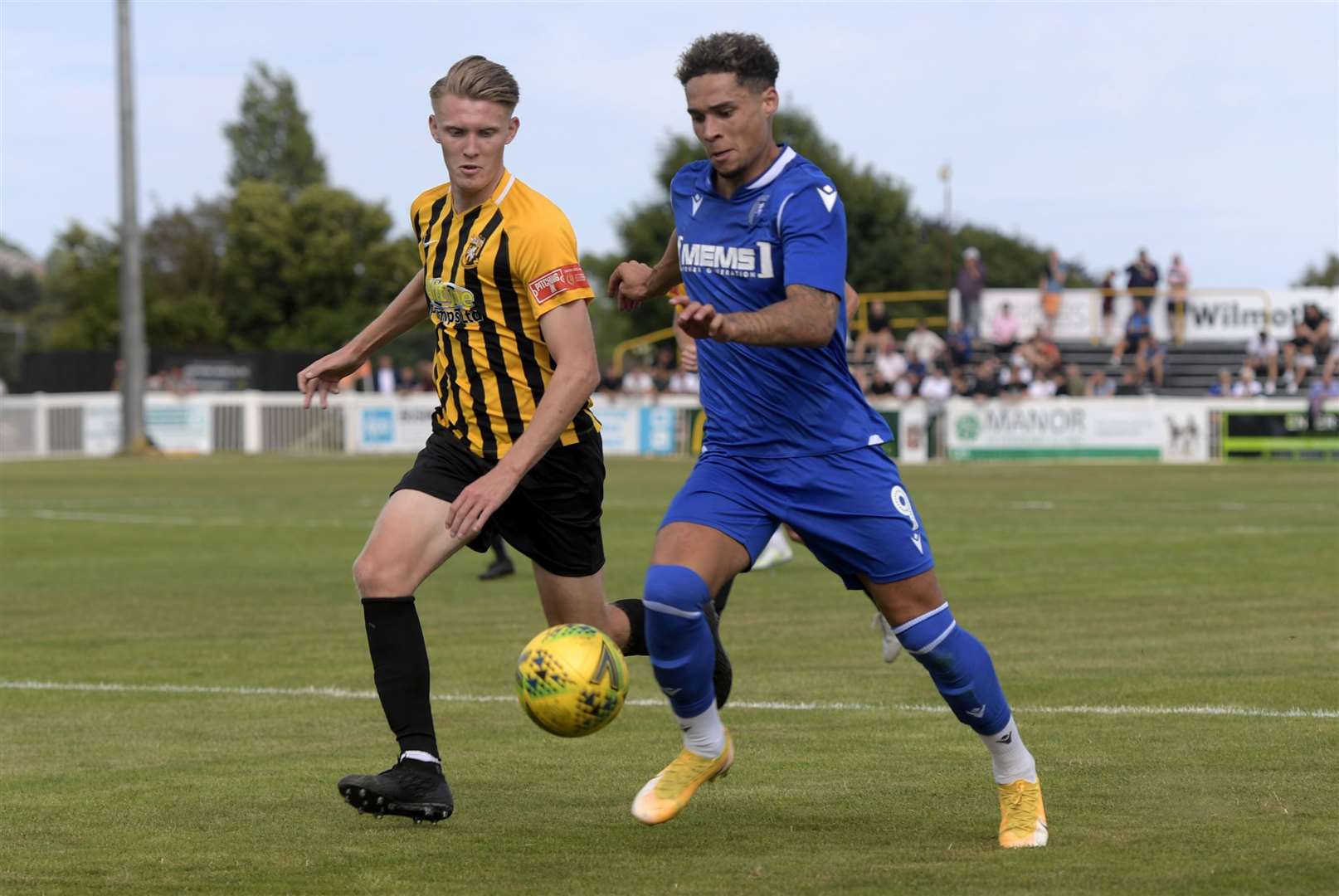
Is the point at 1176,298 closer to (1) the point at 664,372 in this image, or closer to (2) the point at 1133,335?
(2) the point at 1133,335

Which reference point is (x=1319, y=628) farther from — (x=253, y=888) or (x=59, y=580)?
(x=59, y=580)

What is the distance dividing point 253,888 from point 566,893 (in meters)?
0.84

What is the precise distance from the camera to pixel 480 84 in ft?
20.8

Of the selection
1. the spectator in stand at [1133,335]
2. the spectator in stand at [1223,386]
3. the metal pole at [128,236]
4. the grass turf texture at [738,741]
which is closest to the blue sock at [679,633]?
the grass turf texture at [738,741]

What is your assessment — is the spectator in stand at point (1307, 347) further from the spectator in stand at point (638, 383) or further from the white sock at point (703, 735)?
the white sock at point (703, 735)

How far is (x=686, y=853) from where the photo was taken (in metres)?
5.61

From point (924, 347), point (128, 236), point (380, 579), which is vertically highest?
point (128, 236)

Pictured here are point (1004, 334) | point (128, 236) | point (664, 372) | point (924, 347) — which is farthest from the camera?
point (1004, 334)

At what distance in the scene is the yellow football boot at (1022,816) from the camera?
5.64m

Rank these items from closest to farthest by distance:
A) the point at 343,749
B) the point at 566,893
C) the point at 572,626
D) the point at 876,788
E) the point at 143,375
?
1. the point at 566,893
2. the point at 572,626
3. the point at 876,788
4. the point at 343,749
5. the point at 143,375

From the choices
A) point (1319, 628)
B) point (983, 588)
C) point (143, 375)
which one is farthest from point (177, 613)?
point (143, 375)

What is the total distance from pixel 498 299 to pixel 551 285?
218mm

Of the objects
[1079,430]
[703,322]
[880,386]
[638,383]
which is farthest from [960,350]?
[703,322]

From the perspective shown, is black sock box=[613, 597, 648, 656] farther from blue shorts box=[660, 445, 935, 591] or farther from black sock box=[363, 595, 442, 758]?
blue shorts box=[660, 445, 935, 591]
